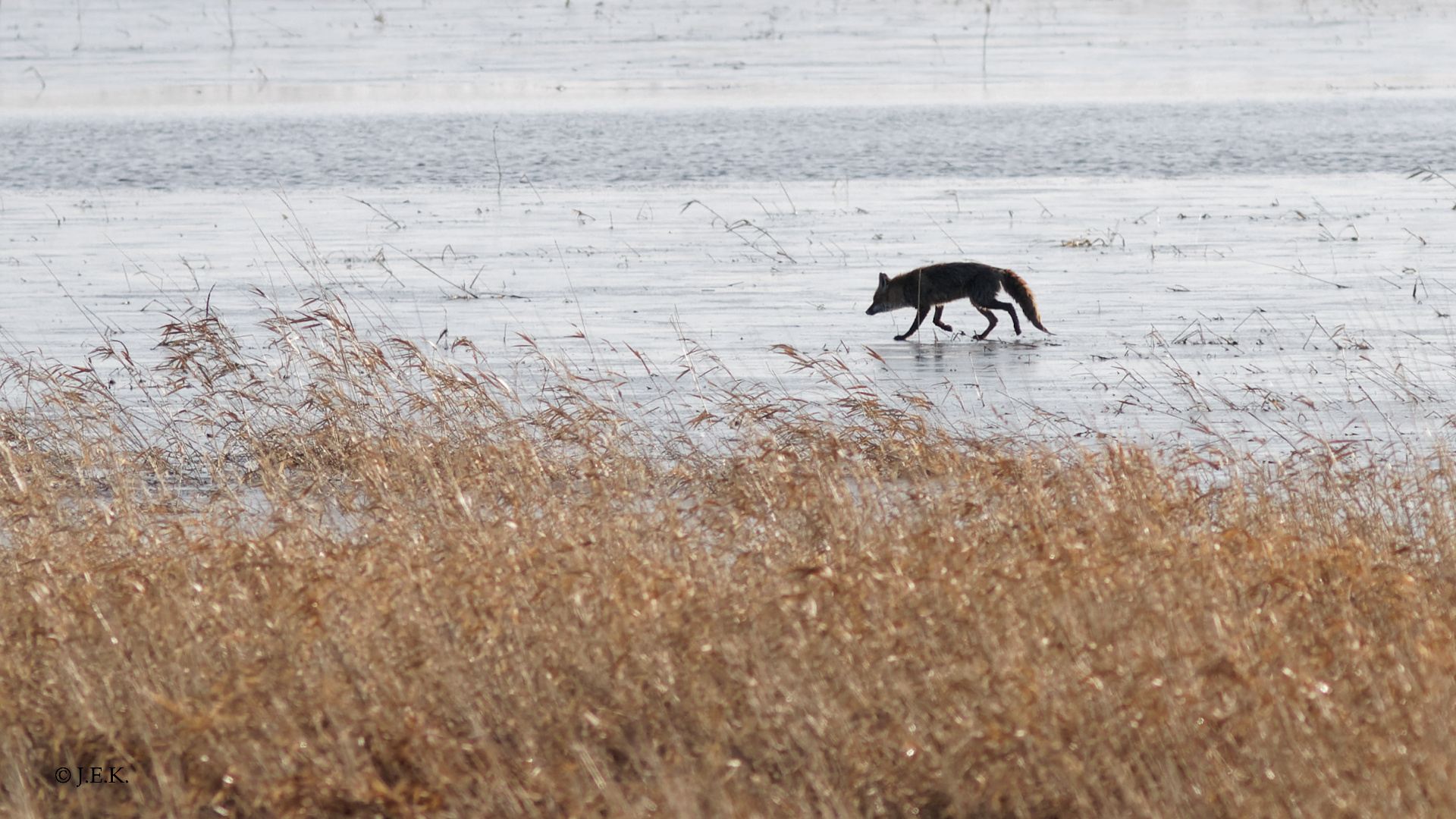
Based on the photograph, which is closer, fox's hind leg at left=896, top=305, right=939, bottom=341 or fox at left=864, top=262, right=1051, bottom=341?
fox at left=864, top=262, right=1051, bottom=341

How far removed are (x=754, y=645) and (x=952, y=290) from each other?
9.05 meters

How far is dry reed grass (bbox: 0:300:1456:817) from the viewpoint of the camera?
5156 mm

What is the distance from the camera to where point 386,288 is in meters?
17.6

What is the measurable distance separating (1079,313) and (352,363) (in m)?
7.55

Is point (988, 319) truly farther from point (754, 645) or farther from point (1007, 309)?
point (754, 645)

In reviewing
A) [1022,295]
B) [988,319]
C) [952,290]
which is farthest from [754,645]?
[988,319]

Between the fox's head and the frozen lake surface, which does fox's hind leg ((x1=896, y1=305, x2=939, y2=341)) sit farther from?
the frozen lake surface

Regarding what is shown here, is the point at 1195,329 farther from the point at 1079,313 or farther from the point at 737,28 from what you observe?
the point at 737,28

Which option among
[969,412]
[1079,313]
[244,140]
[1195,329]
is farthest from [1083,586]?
[244,140]

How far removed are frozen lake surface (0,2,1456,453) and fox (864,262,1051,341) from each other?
334 millimetres

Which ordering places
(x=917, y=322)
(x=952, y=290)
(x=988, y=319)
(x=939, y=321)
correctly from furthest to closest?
1. (x=939, y=321)
2. (x=988, y=319)
3. (x=917, y=322)
4. (x=952, y=290)

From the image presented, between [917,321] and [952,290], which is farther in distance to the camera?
[917,321]

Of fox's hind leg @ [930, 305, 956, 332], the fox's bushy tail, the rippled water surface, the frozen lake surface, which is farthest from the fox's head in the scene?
the rippled water surface

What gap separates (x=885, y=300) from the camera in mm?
14594
